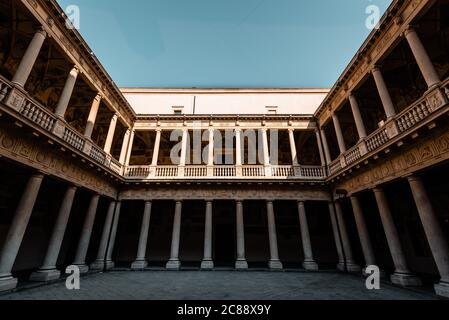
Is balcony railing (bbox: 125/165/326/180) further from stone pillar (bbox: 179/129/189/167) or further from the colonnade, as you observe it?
the colonnade

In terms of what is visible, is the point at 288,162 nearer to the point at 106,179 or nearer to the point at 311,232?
the point at 311,232

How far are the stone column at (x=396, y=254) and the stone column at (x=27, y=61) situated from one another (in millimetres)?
14700

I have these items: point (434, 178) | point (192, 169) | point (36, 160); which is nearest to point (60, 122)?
point (36, 160)

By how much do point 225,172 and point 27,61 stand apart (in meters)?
10.5

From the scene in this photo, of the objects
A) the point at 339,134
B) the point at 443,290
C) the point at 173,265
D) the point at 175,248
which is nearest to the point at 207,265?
the point at 173,265

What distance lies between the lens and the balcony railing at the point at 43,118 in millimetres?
6344

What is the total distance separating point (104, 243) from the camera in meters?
12.0

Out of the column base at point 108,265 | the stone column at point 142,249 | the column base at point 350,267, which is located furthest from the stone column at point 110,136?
the column base at point 350,267

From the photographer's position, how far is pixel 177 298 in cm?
615

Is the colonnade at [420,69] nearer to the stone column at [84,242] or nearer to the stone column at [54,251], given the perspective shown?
the stone column at [54,251]

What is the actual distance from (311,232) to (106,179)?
1480 cm

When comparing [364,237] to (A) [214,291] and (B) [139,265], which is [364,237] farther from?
(B) [139,265]

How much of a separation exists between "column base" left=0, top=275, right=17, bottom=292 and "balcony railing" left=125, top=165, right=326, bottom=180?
7.61 metres

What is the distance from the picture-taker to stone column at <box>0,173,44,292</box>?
636 centimetres
